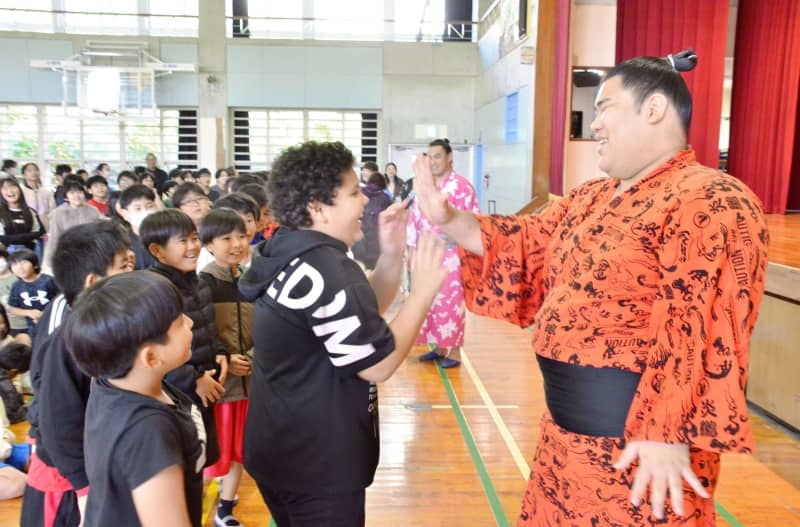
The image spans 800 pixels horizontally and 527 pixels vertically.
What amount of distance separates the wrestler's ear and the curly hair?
65 centimetres

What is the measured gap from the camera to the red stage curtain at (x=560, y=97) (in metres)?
7.38

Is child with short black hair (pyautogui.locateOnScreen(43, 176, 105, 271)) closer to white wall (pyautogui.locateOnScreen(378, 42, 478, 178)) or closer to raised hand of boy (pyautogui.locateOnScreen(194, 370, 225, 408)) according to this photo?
raised hand of boy (pyautogui.locateOnScreen(194, 370, 225, 408))

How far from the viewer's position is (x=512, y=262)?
1688 mm

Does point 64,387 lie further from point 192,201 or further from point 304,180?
point 192,201

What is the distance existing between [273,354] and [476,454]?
206 centimetres

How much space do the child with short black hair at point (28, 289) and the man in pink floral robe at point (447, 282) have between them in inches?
96.6

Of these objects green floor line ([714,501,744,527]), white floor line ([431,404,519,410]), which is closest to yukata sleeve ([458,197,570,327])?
green floor line ([714,501,744,527])

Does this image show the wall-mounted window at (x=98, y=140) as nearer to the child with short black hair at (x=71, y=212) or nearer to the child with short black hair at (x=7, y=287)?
the child with short black hair at (x=71, y=212)

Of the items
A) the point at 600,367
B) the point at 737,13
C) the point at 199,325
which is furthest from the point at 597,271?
the point at 737,13

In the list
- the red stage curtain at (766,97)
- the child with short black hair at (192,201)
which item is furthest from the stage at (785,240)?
the child with short black hair at (192,201)

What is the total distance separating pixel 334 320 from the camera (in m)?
1.36

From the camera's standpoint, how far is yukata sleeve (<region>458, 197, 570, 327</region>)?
1682 mm

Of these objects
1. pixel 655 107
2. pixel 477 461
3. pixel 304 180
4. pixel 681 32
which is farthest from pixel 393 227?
pixel 681 32

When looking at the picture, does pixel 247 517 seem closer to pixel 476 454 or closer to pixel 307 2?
pixel 476 454
